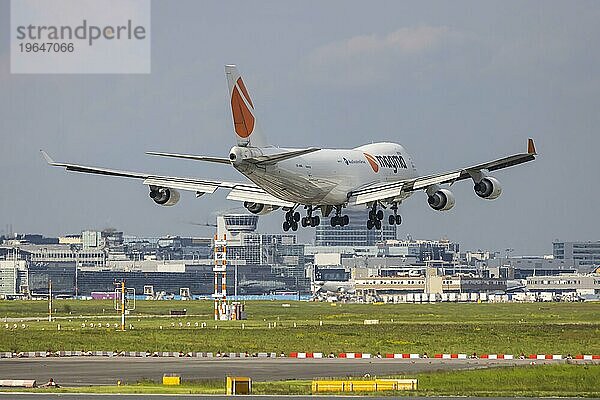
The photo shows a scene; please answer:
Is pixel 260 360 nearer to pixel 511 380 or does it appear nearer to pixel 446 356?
pixel 446 356

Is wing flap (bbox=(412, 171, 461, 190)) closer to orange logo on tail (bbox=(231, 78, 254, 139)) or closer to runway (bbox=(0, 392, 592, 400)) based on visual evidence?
orange logo on tail (bbox=(231, 78, 254, 139))

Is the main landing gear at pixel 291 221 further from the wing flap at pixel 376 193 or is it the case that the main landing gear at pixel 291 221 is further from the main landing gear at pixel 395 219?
the main landing gear at pixel 395 219

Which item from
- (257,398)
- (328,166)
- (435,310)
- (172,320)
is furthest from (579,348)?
(435,310)

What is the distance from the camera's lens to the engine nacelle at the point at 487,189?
81.5 meters

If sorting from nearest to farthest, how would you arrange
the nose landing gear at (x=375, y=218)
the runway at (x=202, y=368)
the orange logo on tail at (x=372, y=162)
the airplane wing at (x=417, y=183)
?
the runway at (x=202, y=368), the airplane wing at (x=417, y=183), the nose landing gear at (x=375, y=218), the orange logo on tail at (x=372, y=162)

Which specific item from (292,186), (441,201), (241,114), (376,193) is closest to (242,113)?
(241,114)

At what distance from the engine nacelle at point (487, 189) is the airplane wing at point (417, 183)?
0.77 meters

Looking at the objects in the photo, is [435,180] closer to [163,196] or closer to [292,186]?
[292,186]

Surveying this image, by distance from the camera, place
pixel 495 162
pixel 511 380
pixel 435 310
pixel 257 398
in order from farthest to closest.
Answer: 1. pixel 435 310
2. pixel 495 162
3. pixel 511 380
4. pixel 257 398

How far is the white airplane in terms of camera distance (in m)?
77.9

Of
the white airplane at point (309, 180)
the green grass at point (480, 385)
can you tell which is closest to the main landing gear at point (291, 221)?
the white airplane at point (309, 180)

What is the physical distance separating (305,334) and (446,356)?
24.7 metres

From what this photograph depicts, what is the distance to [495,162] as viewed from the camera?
7731 cm

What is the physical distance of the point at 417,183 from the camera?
84875mm
